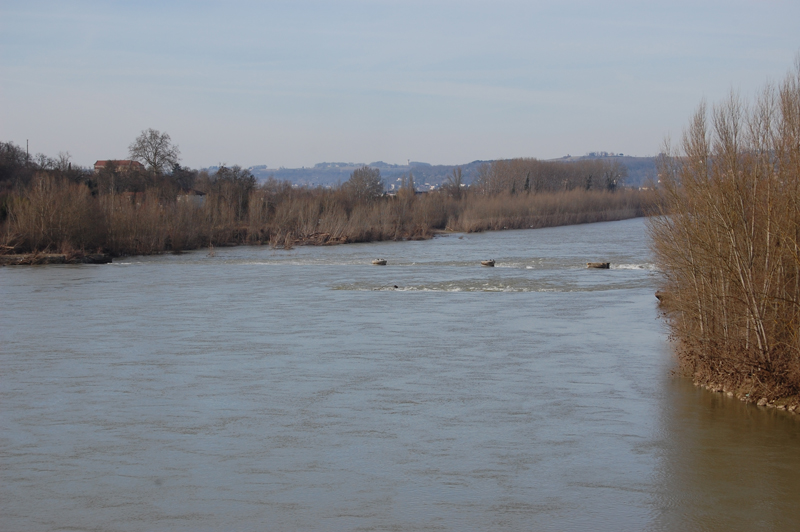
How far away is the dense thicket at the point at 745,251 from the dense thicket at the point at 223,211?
237 inches

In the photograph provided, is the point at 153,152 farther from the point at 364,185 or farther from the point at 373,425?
the point at 373,425

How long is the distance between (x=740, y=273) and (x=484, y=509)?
576 cm

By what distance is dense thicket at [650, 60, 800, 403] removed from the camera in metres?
10.6

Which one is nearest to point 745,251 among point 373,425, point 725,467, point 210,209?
point 725,467

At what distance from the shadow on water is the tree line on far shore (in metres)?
7.51

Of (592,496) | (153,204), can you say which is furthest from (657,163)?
(153,204)

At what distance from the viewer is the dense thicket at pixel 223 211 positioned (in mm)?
37531

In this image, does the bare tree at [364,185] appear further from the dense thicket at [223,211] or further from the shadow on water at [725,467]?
the shadow on water at [725,467]

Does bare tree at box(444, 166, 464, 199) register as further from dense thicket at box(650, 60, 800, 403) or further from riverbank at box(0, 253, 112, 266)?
dense thicket at box(650, 60, 800, 403)

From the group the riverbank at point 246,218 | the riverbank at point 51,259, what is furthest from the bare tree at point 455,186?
the riverbank at point 51,259

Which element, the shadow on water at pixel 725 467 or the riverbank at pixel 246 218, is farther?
the riverbank at pixel 246 218

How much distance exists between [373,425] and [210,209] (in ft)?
138

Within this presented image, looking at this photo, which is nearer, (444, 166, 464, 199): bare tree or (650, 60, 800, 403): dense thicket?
(650, 60, 800, 403): dense thicket

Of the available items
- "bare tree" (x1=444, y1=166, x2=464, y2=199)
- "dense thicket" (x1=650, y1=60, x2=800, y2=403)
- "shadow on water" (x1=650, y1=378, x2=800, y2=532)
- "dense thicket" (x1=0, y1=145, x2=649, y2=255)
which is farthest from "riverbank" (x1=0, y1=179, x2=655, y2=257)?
"bare tree" (x1=444, y1=166, x2=464, y2=199)
